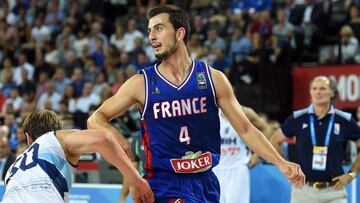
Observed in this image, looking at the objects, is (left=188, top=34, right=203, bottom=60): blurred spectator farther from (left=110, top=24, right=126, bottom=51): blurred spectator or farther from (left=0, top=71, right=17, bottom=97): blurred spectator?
(left=0, top=71, right=17, bottom=97): blurred spectator

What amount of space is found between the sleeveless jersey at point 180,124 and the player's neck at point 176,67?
45mm

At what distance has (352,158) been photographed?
10.3 metres

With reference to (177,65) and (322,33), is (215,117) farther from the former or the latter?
(322,33)

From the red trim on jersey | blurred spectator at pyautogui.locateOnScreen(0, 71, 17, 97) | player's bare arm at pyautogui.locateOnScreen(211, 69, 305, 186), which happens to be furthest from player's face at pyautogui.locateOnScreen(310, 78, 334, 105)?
blurred spectator at pyautogui.locateOnScreen(0, 71, 17, 97)

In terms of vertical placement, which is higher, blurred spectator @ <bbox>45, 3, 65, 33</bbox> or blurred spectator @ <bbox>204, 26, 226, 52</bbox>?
blurred spectator @ <bbox>45, 3, 65, 33</bbox>

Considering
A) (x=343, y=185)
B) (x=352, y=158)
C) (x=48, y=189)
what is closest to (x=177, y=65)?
(x=48, y=189)

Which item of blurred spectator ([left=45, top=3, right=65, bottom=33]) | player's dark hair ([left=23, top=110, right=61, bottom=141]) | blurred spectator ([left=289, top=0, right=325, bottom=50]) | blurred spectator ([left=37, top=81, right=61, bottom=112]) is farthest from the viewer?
blurred spectator ([left=45, top=3, right=65, bottom=33])

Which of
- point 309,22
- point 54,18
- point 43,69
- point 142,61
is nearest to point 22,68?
point 43,69

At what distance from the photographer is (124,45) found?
60.3ft

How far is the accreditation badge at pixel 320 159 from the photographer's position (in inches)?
346

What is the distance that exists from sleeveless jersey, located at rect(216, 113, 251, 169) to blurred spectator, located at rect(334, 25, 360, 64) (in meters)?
5.46

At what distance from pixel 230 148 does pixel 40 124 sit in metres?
4.76

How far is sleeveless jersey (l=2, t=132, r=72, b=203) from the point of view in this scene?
545 centimetres

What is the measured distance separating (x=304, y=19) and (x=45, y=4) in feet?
26.5
